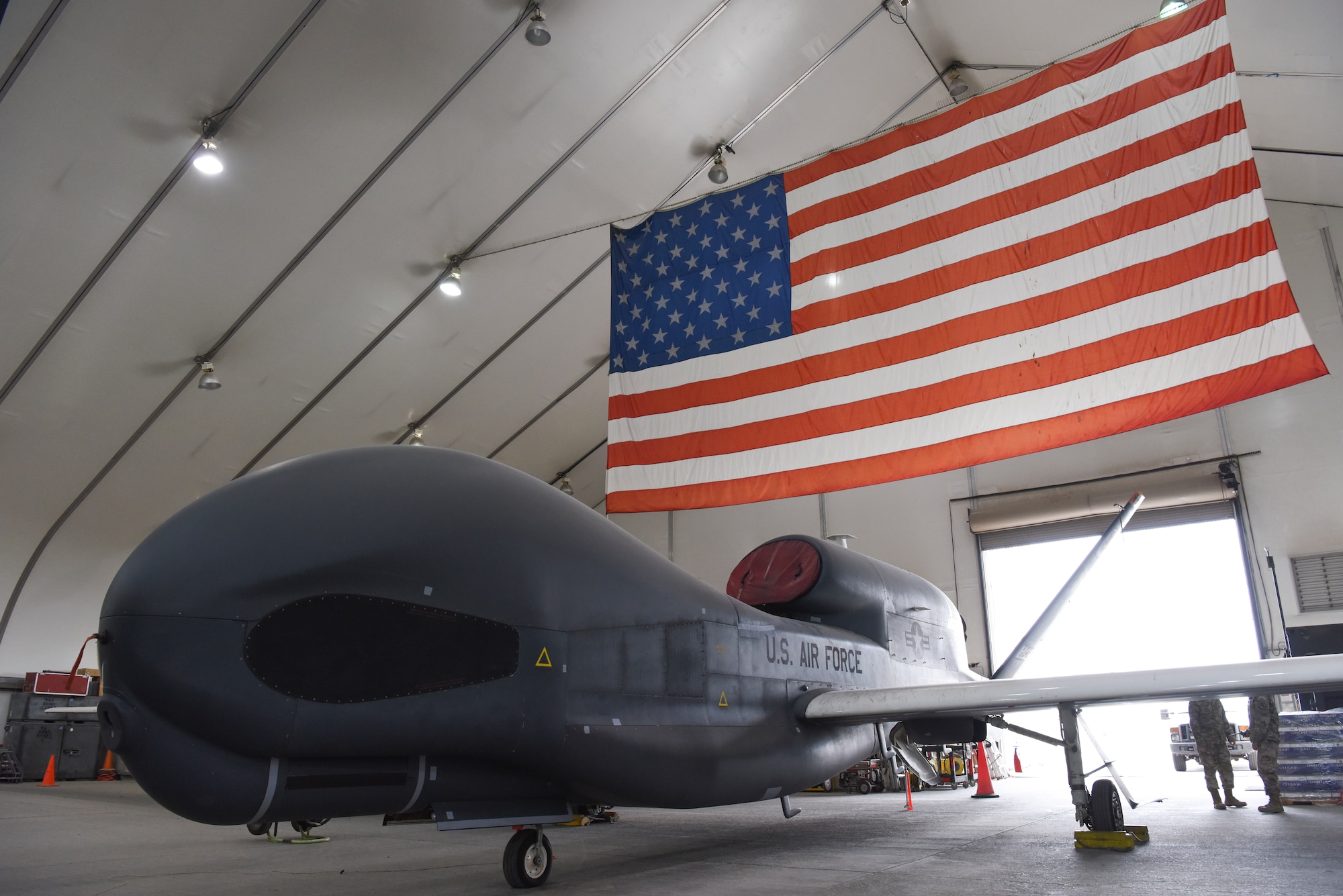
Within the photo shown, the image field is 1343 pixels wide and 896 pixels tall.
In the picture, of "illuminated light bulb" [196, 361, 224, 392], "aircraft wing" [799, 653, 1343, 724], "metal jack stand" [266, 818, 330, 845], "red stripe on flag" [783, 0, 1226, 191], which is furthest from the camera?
"illuminated light bulb" [196, 361, 224, 392]

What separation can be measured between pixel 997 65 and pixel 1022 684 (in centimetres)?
883

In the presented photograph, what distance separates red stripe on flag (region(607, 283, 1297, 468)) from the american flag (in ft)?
0.05

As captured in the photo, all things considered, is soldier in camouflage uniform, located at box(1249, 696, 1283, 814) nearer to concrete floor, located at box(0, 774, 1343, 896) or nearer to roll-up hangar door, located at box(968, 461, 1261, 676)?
concrete floor, located at box(0, 774, 1343, 896)

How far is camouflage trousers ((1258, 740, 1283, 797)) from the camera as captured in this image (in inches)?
289

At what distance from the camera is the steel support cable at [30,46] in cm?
768

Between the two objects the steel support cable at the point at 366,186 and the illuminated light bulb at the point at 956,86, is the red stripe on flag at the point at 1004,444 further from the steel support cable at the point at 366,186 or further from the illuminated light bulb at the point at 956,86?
the illuminated light bulb at the point at 956,86

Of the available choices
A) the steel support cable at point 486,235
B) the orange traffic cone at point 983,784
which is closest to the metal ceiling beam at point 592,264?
the steel support cable at point 486,235

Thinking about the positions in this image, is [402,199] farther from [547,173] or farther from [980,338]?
[980,338]

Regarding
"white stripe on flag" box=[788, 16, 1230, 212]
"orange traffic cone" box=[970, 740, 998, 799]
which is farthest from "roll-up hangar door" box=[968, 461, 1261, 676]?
"white stripe on flag" box=[788, 16, 1230, 212]

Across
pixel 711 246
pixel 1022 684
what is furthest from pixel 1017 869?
pixel 711 246

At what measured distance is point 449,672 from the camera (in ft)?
11.1

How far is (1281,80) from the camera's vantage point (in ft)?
30.3

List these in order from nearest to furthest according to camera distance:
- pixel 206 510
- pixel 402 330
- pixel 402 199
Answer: pixel 206 510 < pixel 402 199 < pixel 402 330

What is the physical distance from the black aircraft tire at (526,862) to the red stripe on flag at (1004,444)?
4489mm
